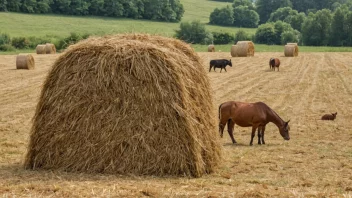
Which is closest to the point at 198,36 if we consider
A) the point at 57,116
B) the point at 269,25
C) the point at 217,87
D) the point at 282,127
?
the point at 269,25

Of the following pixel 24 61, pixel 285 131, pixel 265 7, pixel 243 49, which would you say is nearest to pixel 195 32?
pixel 243 49

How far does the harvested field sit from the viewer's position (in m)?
8.09

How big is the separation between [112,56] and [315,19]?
239 ft

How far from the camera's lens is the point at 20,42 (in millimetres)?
60875

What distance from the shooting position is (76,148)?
1012 centimetres

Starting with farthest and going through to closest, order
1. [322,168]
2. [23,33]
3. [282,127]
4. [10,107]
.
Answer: [23,33]
[10,107]
[282,127]
[322,168]

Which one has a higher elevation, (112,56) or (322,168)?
(112,56)

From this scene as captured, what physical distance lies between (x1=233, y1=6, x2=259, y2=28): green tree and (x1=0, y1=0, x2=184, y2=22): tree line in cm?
1628

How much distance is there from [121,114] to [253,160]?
3256 millimetres

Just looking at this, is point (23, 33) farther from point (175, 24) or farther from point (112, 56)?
point (112, 56)

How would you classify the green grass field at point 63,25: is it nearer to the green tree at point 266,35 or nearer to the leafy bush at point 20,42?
the leafy bush at point 20,42

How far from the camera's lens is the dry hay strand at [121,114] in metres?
9.89

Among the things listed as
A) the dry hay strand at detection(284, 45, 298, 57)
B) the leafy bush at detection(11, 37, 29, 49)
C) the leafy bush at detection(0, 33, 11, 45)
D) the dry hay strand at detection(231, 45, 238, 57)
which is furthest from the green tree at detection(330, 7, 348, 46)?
the leafy bush at detection(0, 33, 11, 45)

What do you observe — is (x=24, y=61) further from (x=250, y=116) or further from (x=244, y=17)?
(x=244, y=17)
